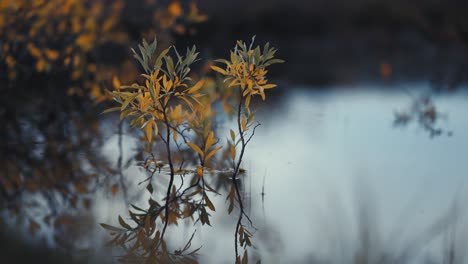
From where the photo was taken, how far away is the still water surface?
2025mm

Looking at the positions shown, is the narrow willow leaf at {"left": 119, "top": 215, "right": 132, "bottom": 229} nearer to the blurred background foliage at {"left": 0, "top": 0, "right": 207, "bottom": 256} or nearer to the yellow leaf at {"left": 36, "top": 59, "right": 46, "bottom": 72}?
the blurred background foliage at {"left": 0, "top": 0, "right": 207, "bottom": 256}

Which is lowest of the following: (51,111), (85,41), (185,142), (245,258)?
(245,258)

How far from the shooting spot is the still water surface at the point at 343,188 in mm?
2025

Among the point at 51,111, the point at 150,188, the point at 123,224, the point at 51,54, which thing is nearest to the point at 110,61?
the point at 51,111

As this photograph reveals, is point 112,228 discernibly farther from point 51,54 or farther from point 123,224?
point 51,54

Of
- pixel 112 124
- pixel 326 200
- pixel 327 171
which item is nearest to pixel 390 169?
pixel 327 171

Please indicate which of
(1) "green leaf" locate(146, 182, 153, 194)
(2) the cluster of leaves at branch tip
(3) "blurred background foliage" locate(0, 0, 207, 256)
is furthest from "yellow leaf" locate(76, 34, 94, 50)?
(1) "green leaf" locate(146, 182, 153, 194)

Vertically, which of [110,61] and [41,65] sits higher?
[110,61]

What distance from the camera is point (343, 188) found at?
266 centimetres

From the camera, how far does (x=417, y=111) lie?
4.09 metres

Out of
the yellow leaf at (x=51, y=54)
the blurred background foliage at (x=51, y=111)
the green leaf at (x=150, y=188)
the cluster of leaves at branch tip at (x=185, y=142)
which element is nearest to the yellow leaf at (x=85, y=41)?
the blurred background foliage at (x=51, y=111)

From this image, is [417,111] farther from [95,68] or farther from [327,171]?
[95,68]

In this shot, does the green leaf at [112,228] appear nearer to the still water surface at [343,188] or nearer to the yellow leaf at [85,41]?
the still water surface at [343,188]

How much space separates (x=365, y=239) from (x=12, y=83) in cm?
263
